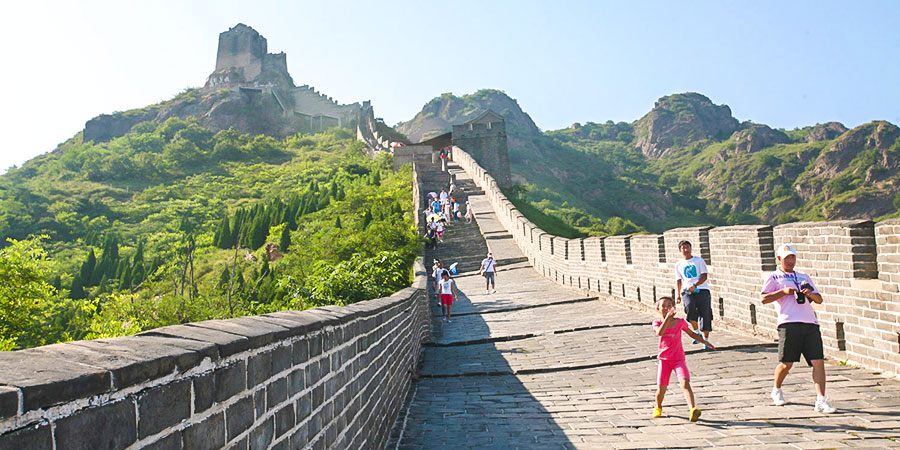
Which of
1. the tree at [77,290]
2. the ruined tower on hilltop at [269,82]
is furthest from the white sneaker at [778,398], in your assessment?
the ruined tower on hilltop at [269,82]

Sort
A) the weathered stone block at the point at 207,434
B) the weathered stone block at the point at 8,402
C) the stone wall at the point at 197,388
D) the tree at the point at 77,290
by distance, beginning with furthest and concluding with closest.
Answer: the tree at the point at 77,290 < the weathered stone block at the point at 207,434 < the stone wall at the point at 197,388 < the weathered stone block at the point at 8,402

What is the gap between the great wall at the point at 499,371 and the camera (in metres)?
1.66

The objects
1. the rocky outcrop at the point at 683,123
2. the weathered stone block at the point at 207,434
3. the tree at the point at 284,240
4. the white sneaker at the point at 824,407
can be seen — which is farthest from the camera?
the rocky outcrop at the point at 683,123

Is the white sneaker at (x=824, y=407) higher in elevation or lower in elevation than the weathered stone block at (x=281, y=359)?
lower

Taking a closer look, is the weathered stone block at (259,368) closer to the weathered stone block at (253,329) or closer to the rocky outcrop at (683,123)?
the weathered stone block at (253,329)

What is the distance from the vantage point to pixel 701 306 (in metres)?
8.34

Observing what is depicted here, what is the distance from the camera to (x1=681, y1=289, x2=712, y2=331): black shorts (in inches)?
328

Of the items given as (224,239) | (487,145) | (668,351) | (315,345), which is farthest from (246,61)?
(315,345)

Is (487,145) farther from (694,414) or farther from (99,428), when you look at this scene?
(99,428)

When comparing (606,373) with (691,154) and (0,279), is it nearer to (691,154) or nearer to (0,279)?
(0,279)

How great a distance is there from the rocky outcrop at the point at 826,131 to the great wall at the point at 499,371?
9551 centimetres

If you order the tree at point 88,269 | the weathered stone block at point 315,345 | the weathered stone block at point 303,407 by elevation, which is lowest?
the weathered stone block at point 303,407

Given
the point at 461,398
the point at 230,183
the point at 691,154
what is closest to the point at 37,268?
the point at 461,398

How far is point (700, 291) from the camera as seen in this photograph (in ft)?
27.4
